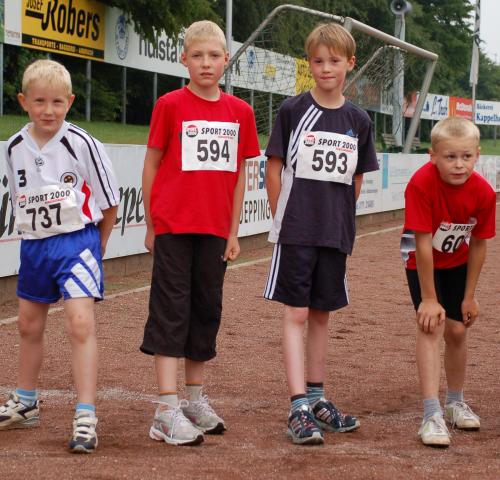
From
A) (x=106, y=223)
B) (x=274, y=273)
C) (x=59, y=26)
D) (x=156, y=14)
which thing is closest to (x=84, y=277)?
(x=106, y=223)

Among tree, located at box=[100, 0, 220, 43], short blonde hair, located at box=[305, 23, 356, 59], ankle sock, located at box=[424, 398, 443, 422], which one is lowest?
ankle sock, located at box=[424, 398, 443, 422]

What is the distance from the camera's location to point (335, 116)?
209 inches

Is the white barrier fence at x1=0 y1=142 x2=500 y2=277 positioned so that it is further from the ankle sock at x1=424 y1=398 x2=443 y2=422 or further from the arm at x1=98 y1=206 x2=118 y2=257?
the ankle sock at x1=424 y1=398 x2=443 y2=422

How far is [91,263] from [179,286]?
418 mm

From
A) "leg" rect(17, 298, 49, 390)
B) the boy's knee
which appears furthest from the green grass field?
the boy's knee

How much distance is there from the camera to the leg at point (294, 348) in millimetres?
5203

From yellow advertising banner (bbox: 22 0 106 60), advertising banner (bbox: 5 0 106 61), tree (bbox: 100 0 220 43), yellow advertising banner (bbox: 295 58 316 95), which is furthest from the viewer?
tree (bbox: 100 0 220 43)

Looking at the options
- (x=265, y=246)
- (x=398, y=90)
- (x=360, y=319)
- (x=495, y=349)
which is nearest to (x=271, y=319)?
(x=360, y=319)

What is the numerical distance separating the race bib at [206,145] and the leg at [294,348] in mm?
755

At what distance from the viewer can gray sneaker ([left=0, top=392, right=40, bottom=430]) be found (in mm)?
5180

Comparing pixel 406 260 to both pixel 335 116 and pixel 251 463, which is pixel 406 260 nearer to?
pixel 335 116

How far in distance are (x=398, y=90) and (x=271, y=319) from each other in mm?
14967

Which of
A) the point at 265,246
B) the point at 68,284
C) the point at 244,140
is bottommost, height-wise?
the point at 265,246

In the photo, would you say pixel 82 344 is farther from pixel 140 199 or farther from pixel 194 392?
pixel 140 199
